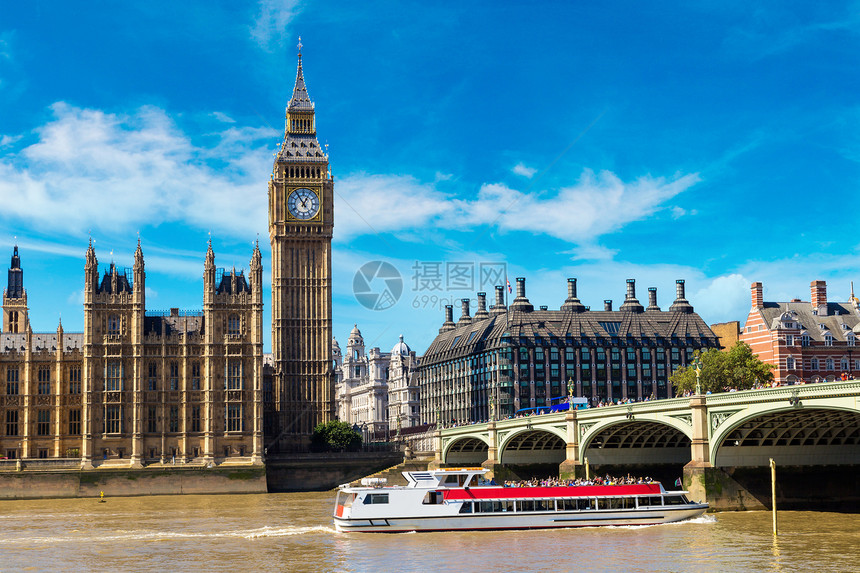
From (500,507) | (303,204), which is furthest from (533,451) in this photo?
(303,204)

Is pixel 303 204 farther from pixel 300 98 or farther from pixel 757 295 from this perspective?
pixel 757 295

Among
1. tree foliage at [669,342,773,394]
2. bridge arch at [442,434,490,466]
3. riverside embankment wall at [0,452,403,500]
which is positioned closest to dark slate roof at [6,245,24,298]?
riverside embankment wall at [0,452,403,500]

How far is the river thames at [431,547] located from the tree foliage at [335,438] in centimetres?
5954

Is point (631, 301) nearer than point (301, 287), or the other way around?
point (301, 287)

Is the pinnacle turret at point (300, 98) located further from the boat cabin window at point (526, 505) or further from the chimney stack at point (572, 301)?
the boat cabin window at point (526, 505)

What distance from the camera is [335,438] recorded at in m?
142

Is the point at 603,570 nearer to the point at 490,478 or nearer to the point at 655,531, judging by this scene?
the point at 655,531

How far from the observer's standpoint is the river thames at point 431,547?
53.2 metres

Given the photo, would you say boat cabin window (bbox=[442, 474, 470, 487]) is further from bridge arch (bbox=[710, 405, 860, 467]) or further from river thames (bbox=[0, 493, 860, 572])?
bridge arch (bbox=[710, 405, 860, 467])

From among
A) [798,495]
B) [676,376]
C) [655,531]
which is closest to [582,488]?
[655,531]

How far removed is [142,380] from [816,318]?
3309 inches

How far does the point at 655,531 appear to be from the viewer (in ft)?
217

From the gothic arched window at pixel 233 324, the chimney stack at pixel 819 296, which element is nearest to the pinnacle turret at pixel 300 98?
the gothic arched window at pixel 233 324

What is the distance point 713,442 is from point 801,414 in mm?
6227
